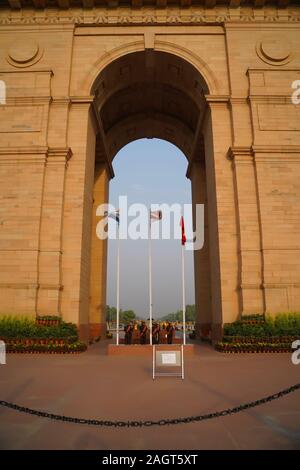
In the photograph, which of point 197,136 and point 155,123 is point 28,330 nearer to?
point 197,136

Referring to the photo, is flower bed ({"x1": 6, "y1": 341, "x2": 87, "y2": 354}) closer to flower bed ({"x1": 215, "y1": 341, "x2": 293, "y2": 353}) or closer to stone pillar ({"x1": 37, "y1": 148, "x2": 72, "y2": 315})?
stone pillar ({"x1": 37, "y1": 148, "x2": 72, "y2": 315})

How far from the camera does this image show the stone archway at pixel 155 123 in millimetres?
20656

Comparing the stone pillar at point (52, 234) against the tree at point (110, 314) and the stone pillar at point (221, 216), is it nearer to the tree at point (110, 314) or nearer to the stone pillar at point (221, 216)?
the stone pillar at point (221, 216)

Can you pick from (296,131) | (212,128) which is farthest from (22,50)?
(296,131)

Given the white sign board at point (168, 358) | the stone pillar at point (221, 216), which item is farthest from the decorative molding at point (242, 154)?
the white sign board at point (168, 358)

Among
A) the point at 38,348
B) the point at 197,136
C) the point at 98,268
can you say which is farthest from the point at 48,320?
the point at 197,136

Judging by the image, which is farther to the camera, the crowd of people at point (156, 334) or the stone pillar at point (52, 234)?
the crowd of people at point (156, 334)

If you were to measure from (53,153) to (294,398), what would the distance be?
1576 cm

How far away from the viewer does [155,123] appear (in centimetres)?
2833

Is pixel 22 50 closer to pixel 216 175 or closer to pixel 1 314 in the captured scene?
pixel 216 175

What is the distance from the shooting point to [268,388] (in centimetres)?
754

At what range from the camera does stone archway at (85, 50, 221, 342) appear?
67.8ft

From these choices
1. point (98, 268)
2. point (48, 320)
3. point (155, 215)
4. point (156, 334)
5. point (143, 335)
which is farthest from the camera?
point (98, 268)

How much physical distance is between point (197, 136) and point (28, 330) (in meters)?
16.2
